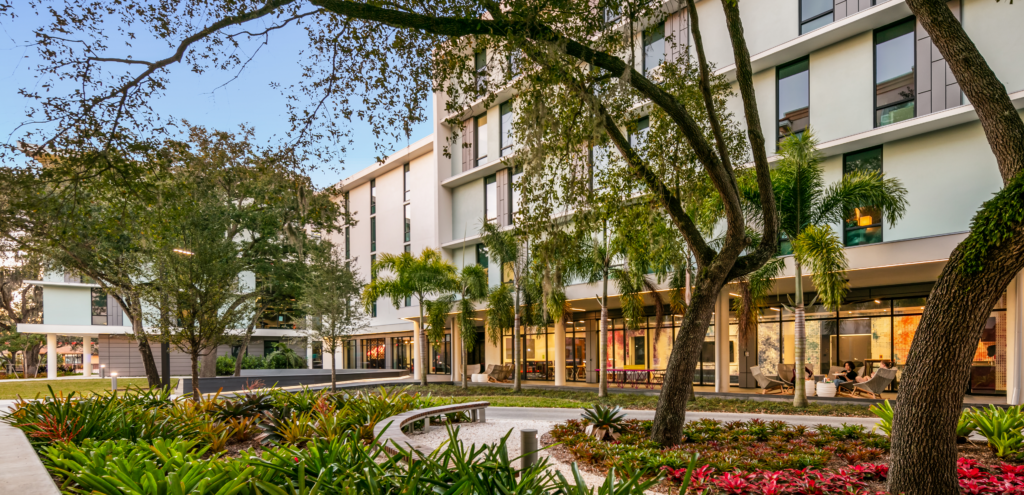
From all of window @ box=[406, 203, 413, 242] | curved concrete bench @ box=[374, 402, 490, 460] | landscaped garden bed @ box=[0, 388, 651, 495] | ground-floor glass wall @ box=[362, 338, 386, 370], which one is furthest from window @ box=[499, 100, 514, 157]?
ground-floor glass wall @ box=[362, 338, 386, 370]

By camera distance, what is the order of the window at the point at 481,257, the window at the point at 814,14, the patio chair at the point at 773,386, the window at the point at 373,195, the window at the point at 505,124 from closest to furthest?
the window at the point at 814,14 < the patio chair at the point at 773,386 < the window at the point at 505,124 < the window at the point at 481,257 < the window at the point at 373,195

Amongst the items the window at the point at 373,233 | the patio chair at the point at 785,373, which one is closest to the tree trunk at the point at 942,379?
the patio chair at the point at 785,373

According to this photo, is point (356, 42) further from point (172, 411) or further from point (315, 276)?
point (315, 276)

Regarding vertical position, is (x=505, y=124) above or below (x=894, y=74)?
above

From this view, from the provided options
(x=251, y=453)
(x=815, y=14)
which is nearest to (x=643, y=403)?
(x=815, y=14)

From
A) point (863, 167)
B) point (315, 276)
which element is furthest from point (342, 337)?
point (863, 167)

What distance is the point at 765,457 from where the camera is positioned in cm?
732

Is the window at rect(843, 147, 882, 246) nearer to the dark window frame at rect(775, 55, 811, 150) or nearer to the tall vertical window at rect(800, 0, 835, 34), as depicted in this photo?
the dark window frame at rect(775, 55, 811, 150)

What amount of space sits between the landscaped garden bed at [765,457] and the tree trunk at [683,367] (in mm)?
275

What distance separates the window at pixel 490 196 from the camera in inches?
1146

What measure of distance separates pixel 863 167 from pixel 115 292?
79.0ft

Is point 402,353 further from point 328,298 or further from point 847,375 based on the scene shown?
point 847,375

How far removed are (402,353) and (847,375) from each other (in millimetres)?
28786

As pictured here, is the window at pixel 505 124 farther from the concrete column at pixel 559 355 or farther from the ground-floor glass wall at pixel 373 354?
the ground-floor glass wall at pixel 373 354
